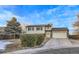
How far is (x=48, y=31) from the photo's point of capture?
9.43 feet

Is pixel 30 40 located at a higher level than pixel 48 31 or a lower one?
lower

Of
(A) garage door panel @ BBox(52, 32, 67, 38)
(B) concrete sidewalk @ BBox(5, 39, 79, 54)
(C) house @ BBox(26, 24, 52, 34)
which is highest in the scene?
(C) house @ BBox(26, 24, 52, 34)

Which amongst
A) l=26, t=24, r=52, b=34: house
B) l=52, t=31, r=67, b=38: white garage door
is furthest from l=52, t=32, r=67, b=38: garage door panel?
l=26, t=24, r=52, b=34: house

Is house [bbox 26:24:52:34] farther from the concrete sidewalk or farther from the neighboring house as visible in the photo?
the concrete sidewalk

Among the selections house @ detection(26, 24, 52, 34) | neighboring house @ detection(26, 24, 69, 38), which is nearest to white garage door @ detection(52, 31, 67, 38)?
neighboring house @ detection(26, 24, 69, 38)

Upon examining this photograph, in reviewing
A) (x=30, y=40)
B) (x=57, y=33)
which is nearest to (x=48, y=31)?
(x=57, y=33)

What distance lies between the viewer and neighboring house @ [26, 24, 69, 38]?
284cm

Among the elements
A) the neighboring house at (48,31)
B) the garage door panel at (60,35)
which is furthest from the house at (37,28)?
the garage door panel at (60,35)

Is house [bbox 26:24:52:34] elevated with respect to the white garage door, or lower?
elevated

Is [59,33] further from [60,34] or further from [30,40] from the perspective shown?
[30,40]

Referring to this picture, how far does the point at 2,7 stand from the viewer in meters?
2.86

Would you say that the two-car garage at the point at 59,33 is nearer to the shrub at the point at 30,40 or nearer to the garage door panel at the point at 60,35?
the garage door panel at the point at 60,35

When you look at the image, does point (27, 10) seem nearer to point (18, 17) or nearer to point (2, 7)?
point (18, 17)
